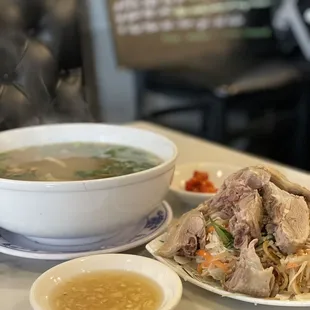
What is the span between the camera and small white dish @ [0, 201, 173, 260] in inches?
38.0

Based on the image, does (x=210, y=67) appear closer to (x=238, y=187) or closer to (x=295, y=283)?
(x=238, y=187)

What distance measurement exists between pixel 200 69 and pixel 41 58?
1.54 meters

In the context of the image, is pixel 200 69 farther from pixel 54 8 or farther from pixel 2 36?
pixel 2 36

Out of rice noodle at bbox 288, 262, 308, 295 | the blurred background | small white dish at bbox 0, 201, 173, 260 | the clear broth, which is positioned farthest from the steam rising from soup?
the blurred background

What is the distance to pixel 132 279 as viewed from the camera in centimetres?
86

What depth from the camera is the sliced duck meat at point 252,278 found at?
812 millimetres

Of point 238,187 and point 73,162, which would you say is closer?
point 238,187

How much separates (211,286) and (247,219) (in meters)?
0.11

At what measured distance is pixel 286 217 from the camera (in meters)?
0.86

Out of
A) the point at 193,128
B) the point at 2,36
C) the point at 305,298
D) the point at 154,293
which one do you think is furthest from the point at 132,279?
the point at 193,128

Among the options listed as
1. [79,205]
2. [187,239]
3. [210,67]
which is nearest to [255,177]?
[187,239]

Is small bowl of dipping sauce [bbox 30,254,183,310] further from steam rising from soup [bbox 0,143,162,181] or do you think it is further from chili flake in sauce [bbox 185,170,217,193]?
chili flake in sauce [bbox 185,170,217,193]

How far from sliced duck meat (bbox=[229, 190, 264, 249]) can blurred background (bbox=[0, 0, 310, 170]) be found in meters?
1.58

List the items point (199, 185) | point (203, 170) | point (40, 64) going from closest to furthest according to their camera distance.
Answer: point (199, 185) → point (203, 170) → point (40, 64)
